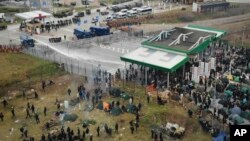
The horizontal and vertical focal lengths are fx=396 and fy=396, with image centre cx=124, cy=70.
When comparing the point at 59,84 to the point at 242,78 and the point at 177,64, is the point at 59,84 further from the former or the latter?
the point at 242,78

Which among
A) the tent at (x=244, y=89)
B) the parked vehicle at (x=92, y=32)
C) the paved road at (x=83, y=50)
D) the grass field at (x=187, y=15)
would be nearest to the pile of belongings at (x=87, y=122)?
the paved road at (x=83, y=50)

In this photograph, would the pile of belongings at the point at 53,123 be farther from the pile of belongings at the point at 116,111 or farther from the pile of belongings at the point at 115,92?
the pile of belongings at the point at 115,92

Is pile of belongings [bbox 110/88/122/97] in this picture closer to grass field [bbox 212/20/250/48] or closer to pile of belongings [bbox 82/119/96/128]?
pile of belongings [bbox 82/119/96/128]

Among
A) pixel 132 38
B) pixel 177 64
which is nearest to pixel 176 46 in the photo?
pixel 177 64

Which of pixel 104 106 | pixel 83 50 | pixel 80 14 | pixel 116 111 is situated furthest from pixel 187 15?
pixel 116 111

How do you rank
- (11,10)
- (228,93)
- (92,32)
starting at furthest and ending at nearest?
(11,10), (92,32), (228,93)

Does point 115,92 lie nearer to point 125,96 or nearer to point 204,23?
point 125,96

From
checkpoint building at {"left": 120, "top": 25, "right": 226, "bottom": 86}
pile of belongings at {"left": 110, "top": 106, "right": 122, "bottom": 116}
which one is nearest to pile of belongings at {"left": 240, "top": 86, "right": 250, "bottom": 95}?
checkpoint building at {"left": 120, "top": 25, "right": 226, "bottom": 86}
